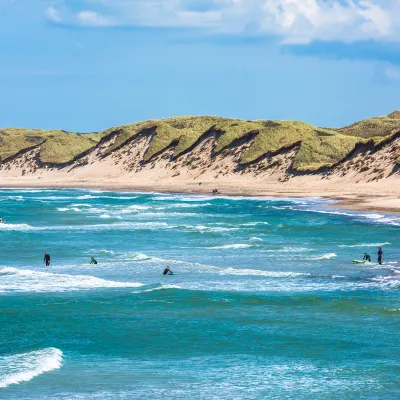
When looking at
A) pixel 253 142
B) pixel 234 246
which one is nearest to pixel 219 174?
pixel 253 142

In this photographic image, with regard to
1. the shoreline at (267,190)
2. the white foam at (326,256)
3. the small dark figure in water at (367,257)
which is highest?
the shoreline at (267,190)

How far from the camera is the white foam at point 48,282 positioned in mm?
38906

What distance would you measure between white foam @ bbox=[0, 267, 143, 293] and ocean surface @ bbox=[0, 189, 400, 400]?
92 millimetres

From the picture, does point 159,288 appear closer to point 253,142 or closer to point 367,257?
point 367,257

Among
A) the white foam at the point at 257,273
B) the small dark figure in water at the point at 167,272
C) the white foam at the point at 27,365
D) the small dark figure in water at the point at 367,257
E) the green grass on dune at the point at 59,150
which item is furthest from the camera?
the green grass on dune at the point at 59,150

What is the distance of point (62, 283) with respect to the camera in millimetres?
40312

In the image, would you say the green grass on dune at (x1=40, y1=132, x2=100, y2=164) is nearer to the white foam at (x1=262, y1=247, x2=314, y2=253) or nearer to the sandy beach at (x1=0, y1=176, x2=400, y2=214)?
the sandy beach at (x1=0, y1=176, x2=400, y2=214)

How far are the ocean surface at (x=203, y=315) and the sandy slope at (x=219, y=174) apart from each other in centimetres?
2814

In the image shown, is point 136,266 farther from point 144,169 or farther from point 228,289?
point 144,169

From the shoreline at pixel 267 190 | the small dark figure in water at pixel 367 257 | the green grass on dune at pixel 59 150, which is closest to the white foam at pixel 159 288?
the small dark figure in water at pixel 367 257

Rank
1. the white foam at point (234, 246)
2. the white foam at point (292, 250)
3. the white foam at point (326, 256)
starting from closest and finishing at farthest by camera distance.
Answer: the white foam at point (326, 256)
the white foam at point (292, 250)
the white foam at point (234, 246)

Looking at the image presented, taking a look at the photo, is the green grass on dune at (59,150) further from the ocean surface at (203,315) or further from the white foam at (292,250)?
the white foam at (292,250)

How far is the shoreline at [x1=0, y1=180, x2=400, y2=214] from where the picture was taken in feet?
275

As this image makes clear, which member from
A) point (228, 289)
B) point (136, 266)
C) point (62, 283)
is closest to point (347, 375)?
point (228, 289)
